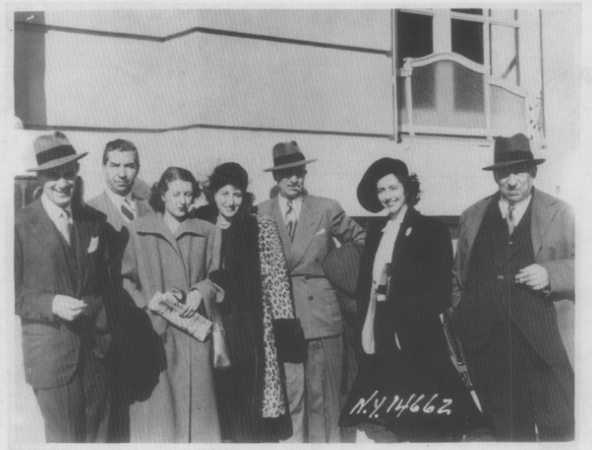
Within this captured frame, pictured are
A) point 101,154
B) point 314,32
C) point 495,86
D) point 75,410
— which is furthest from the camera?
point 495,86

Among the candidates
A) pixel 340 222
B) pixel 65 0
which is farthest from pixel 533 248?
pixel 65 0

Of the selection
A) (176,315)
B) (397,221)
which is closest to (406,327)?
(397,221)

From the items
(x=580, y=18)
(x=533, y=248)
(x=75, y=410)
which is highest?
(x=580, y=18)

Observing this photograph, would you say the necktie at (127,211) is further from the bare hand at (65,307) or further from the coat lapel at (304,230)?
the coat lapel at (304,230)

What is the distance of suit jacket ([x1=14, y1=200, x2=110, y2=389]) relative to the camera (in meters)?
4.12

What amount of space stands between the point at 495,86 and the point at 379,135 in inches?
41.6

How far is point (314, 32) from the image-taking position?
4.77m

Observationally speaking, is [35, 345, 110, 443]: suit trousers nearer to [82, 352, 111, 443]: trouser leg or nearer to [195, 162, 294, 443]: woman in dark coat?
[82, 352, 111, 443]: trouser leg

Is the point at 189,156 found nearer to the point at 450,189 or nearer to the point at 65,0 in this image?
the point at 65,0

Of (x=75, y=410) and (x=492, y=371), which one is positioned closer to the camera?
(x=75, y=410)

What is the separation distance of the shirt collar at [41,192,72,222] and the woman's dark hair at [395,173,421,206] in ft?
7.31

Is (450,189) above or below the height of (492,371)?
above

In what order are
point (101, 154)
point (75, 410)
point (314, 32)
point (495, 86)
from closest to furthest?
point (75, 410) < point (101, 154) < point (314, 32) < point (495, 86)

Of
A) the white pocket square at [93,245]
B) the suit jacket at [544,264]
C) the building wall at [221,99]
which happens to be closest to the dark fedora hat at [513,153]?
the building wall at [221,99]
